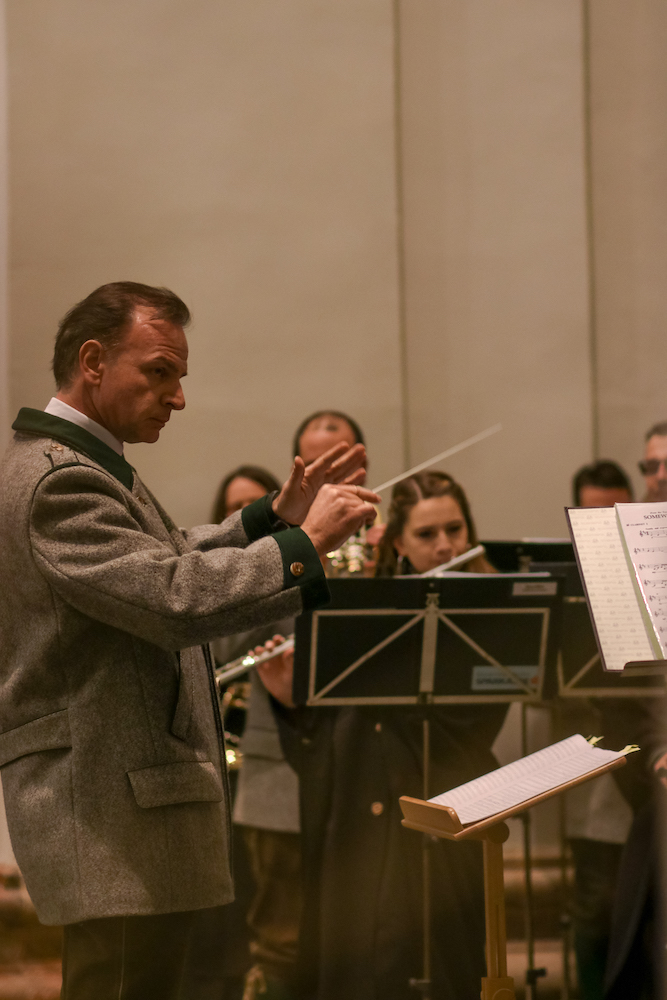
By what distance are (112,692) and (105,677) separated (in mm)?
26

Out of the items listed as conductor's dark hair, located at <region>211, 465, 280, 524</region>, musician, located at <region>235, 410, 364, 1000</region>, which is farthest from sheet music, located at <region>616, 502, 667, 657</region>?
conductor's dark hair, located at <region>211, 465, 280, 524</region>

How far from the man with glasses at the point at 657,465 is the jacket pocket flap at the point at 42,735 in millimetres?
2053

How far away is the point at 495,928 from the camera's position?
1751mm

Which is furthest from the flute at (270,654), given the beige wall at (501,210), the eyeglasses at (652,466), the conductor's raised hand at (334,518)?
the beige wall at (501,210)

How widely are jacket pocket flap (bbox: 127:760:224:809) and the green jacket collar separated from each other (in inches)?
18.8

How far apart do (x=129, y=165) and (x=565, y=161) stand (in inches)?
68.0

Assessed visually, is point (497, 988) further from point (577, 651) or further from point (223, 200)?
point (223, 200)

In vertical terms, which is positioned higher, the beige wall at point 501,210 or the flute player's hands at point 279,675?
the beige wall at point 501,210

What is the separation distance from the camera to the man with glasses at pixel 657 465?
3066 millimetres

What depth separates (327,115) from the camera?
3992mm

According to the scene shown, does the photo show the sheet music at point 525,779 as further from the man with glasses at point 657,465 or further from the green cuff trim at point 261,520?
the man with glasses at point 657,465

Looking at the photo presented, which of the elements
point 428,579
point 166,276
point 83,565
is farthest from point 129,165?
point 83,565

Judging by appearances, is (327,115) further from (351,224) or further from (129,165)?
(129,165)

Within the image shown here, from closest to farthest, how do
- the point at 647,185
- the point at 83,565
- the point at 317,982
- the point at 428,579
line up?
the point at 83,565 < the point at 428,579 < the point at 317,982 < the point at 647,185
